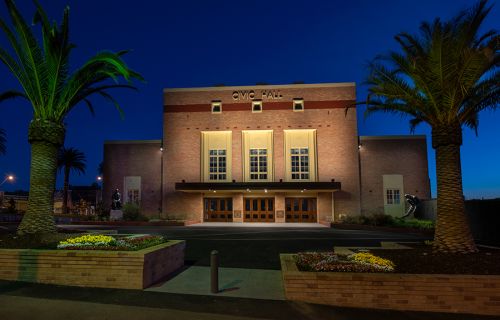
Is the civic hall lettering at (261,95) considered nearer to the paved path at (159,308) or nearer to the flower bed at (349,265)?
the flower bed at (349,265)

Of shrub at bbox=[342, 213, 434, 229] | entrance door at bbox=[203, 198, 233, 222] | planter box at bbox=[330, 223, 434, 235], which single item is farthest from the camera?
entrance door at bbox=[203, 198, 233, 222]

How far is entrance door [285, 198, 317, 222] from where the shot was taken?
103ft

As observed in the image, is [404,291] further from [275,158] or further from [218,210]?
[218,210]

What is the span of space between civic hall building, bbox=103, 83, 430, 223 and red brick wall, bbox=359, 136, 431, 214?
9 cm

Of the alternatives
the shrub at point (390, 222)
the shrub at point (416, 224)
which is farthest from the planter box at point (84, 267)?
the shrub at point (390, 222)

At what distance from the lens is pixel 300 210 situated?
103 feet

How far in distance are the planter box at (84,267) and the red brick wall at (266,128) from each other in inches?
909

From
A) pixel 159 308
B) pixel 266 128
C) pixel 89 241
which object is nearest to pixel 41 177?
pixel 89 241

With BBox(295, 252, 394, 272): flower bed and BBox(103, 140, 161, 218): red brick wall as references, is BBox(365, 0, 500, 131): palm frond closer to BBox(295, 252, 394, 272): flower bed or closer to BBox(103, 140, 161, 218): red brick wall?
BBox(295, 252, 394, 272): flower bed

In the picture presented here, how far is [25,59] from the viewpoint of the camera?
11305 mm

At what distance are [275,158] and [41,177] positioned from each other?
22.8 m

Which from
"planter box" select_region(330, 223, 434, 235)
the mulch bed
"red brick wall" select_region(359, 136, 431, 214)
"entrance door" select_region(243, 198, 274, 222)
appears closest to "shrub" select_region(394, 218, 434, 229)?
"planter box" select_region(330, 223, 434, 235)

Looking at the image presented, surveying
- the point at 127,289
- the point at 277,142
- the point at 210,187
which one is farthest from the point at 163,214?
the point at 127,289

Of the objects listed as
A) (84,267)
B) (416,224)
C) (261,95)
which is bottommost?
(416,224)
